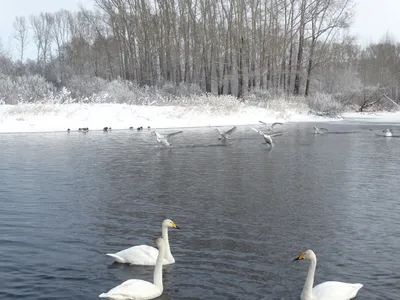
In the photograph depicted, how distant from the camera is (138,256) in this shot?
25.5 feet

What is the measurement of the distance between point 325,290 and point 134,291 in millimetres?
2451

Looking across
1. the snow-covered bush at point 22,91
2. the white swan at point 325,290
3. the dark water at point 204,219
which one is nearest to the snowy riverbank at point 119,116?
the snow-covered bush at point 22,91

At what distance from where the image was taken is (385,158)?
19500 mm

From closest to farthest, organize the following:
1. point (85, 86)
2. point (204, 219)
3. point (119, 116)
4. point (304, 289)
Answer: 1. point (304, 289)
2. point (204, 219)
3. point (119, 116)
4. point (85, 86)

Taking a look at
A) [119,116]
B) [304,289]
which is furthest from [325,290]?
[119,116]

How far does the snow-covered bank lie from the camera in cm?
3198

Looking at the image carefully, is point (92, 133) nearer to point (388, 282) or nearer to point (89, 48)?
point (388, 282)

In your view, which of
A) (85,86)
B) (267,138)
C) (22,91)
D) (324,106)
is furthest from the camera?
(85,86)

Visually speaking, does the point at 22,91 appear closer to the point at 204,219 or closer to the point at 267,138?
the point at 267,138

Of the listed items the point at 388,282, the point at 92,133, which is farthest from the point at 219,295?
the point at 92,133

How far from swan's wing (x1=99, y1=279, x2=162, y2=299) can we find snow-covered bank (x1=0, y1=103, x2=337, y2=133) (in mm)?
26502

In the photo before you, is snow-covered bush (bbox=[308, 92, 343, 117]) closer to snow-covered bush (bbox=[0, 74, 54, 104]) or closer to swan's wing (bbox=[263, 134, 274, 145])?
snow-covered bush (bbox=[0, 74, 54, 104])

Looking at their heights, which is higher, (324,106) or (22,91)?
(22,91)

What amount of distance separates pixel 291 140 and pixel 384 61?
6842 centimetres
